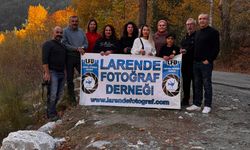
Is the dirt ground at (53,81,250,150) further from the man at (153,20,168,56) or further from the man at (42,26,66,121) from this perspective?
the man at (153,20,168,56)

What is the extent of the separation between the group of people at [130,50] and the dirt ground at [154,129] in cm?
65

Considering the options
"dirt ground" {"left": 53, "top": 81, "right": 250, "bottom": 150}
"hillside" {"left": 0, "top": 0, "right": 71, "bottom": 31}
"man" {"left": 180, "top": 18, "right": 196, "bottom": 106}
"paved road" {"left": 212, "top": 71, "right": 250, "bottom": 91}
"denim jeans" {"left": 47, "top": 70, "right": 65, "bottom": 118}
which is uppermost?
"hillside" {"left": 0, "top": 0, "right": 71, "bottom": 31}

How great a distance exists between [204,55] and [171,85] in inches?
51.6

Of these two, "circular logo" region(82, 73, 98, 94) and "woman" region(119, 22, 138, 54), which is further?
"circular logo" region(82, 73, 98, 94)

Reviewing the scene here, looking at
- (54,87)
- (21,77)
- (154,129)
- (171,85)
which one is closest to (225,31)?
(21,77)

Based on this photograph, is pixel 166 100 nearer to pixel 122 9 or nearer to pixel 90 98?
pixel 90 98

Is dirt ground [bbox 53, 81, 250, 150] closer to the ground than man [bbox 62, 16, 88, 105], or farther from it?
closer to the ground

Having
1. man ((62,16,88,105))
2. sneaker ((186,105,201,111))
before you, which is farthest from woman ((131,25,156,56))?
sneaker ((186,105,201,111))

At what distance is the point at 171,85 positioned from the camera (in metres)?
10.3

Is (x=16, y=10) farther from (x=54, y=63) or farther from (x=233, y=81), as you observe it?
(x=54, y=63)

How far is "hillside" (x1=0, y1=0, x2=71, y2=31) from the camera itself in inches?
4675

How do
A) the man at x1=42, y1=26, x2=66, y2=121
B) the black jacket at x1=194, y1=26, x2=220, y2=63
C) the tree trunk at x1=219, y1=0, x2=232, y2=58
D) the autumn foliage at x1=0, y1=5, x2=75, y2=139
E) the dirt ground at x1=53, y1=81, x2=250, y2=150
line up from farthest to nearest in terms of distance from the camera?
the tree trunk at x1=219, y1=0, x2=232, y2=58, the autumn foliage at x1=0, y1=5, x2=75, y2=139, the man at x1=42, y1=26, x2=66, y2=121, the black jacket at x1=194, y1=26, x2=220, y2=63, the dirt ground at x1=53, y1=81, x2=250, y2=150

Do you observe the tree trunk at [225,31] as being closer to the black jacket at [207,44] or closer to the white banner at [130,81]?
the white banner at [130,81]

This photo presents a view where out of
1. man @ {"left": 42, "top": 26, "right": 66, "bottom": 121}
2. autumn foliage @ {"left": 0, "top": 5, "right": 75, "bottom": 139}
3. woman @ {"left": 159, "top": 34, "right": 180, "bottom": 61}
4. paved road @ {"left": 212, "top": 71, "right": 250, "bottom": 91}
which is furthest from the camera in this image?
paved road @ {"left": 212, "top": 71, "right": 250, "bottom": 91}
